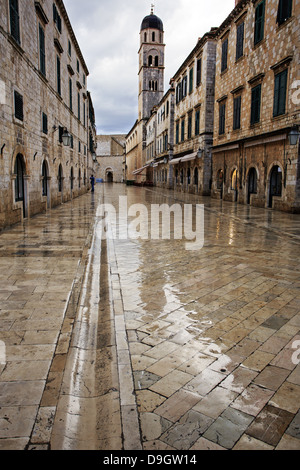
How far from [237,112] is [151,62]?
48682 millimetres

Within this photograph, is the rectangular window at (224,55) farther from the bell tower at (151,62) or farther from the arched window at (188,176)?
the bell tower at (151,62)

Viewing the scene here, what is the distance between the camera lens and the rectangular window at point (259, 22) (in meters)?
16.5

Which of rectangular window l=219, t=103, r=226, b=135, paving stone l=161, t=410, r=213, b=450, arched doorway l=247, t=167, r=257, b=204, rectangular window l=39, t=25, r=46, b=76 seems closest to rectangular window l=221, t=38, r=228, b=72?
rectangular window l=219, t=103, r=226, b=135

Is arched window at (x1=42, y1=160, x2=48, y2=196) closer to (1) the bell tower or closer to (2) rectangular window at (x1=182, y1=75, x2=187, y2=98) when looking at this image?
(2) rectangular window at (x1=182, y1=75, x2=187, y2=98)

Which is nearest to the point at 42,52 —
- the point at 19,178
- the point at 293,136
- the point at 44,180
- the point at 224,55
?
the point at 44,180

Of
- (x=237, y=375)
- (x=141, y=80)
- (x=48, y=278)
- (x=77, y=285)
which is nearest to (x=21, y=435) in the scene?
(x=237, y=375)

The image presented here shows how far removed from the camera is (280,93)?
15008mm

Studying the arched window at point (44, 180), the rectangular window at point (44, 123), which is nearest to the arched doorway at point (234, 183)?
the arched window at point (44, 180)

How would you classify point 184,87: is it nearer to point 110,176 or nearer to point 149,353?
point 149,353

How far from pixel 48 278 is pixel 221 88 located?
794 inches

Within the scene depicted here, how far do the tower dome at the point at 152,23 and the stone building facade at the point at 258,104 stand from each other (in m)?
44.2

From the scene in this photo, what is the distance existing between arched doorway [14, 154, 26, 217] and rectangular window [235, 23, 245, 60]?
45.5 feet

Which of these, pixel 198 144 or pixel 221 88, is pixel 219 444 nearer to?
pixel 221 88

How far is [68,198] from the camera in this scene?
21375 millimetres
